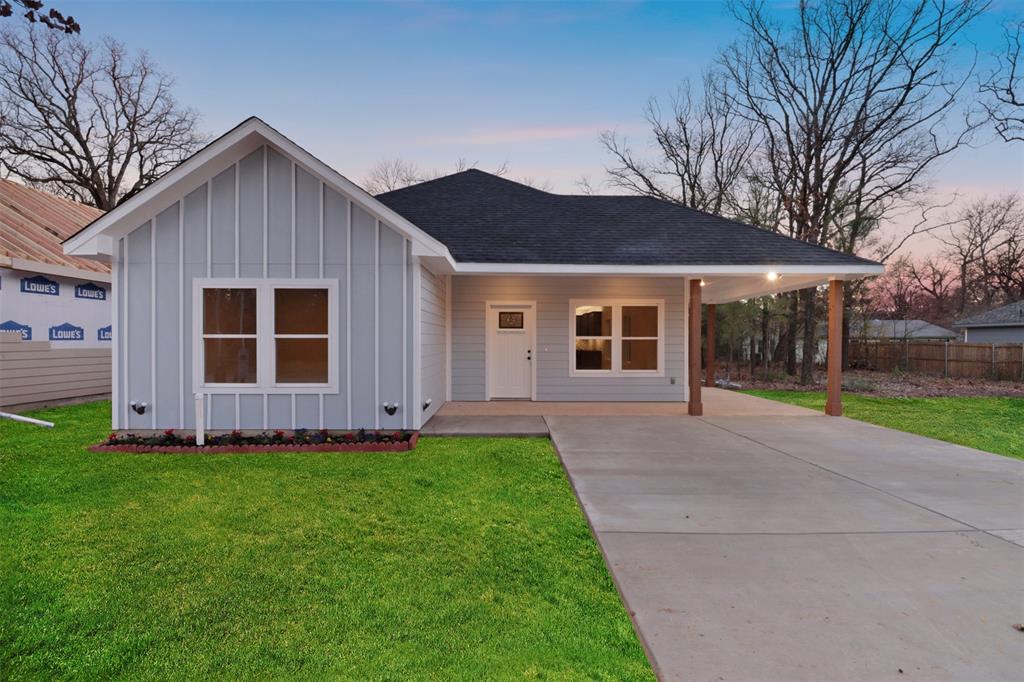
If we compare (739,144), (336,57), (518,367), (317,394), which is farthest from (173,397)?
(739,144)

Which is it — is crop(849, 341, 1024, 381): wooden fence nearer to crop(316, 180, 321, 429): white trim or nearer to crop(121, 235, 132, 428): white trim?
crop(316, 180, 321, 429): white trim

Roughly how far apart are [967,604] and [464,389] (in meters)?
8.43

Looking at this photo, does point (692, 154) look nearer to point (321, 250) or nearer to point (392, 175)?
point (392, 175)

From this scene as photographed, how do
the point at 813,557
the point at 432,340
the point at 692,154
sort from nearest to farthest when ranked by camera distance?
the point at 813,557, the point at 432,340, the point at 692,154

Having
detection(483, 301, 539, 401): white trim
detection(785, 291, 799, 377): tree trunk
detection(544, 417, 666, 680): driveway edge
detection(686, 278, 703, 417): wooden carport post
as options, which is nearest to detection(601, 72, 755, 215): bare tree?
detection(785, 291, 799, 377): tree trunk

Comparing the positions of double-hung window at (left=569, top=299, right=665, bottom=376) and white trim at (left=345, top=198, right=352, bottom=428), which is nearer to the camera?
white trim at (left=345, top=198, right=352, bottom=428)

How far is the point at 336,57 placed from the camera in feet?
37.6

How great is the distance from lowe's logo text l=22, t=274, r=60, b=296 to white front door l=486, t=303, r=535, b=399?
8.64 m

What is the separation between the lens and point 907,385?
50.0 feet

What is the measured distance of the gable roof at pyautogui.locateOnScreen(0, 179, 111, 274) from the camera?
8.87m

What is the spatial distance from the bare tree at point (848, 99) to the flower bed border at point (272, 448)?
49.5 feet

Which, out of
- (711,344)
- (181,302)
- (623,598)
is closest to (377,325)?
(181,302)

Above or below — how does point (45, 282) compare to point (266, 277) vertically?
above

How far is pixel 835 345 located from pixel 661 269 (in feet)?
11.4
